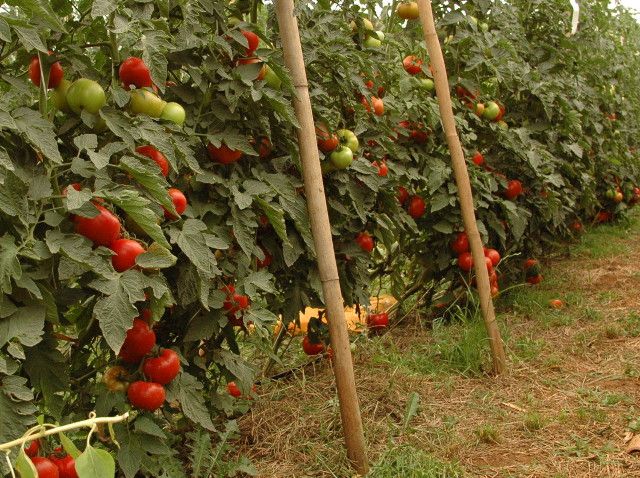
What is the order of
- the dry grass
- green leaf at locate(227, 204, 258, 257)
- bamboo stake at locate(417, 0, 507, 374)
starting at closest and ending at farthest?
1. green leaf at locate(227, 204, 258, 257)
2. the dry grass
3. bamboo stake at locate(417, 0, 507, 374)

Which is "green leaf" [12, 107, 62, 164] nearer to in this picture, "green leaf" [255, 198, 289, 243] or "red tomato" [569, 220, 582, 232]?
"green leaf" [255, 198, 289, 243]

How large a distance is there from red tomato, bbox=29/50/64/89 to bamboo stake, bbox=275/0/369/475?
664 millimetres

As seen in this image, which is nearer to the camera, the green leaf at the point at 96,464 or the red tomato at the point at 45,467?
the green leaf at the point at 96,464

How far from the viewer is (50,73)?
1.70 meters

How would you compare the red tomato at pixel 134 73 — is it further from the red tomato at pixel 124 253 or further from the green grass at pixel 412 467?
the green grass at pixel 412 467

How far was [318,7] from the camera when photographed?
258 cm

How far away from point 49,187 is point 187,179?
54 centimetres

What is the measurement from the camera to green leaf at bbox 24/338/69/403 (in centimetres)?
158

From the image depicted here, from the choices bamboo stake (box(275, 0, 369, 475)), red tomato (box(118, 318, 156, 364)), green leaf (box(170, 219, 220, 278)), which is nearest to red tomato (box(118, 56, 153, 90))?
green leaf (box(170, 219, 220, 278))

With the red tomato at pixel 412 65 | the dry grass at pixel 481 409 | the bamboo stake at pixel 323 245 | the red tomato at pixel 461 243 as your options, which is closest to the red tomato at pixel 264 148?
the bamboo stake at pixel 323 245

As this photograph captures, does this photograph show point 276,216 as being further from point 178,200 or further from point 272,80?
point 272,80

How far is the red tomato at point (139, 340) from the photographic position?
5.77 feet

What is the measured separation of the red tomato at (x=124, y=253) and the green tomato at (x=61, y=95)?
1.28ft

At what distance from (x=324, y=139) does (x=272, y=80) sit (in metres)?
0.34
